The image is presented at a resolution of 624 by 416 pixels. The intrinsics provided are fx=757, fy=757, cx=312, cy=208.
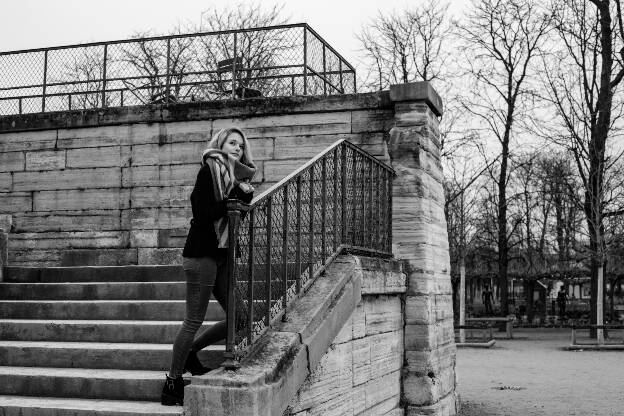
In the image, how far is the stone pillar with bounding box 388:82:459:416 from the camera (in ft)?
26.7

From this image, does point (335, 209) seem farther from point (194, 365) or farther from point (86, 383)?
point (86, 383)

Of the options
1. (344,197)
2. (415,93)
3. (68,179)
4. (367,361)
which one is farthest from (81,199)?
(367,361)

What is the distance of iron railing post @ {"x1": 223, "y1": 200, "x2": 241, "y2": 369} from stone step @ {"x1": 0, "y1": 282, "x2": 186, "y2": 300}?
2.94 meters

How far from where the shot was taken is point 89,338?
667 centimetres

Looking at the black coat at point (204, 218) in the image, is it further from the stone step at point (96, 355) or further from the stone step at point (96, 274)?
the stone step at point (96, 274)

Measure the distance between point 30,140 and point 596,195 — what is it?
15.6 metres

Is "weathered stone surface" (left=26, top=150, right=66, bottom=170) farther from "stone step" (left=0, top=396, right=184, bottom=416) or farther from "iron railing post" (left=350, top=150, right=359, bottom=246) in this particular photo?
"stone step" (left=0, top=396, right=184, bottom=416)

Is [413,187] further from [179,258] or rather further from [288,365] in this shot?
[288,365]

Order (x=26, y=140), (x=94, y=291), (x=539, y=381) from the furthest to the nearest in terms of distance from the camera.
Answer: (x=539, y=381) < (x=26, y=140) < (x=94, y=291)

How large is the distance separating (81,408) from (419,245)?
4276mm

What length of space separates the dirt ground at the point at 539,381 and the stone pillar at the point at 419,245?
1.79 m

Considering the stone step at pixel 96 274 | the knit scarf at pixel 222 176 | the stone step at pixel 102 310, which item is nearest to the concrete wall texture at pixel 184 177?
the stone step at pixel 96 274

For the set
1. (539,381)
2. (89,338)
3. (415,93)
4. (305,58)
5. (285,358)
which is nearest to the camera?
Result: (285,358)

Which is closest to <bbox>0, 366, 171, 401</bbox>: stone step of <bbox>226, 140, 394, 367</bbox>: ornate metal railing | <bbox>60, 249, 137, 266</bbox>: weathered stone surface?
<bbox>226, 140, 394, 367</bbox>: ornate metal railing
